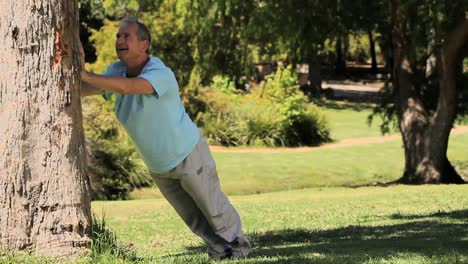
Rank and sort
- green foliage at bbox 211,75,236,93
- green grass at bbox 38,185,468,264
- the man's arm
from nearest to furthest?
the man's arm, green grass at bbox 38,185,468,264, green foliage at bbox 211,75,236,93

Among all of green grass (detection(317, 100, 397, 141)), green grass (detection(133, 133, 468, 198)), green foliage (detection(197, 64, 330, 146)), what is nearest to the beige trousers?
green grass (detection(133, 133, 468, 198))

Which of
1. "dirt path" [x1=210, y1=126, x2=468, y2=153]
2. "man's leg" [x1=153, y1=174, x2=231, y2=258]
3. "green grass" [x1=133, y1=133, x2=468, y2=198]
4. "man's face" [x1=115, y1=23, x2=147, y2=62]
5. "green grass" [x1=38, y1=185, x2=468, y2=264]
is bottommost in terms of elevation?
"dirt path" [x1=210, y1=126, x2=468, y2=153]

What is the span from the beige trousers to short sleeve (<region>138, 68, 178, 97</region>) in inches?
20.1

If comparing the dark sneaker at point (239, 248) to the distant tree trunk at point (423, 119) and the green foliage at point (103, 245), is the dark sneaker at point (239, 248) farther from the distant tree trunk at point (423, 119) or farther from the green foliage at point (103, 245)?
the distant tree trunk at point (423, 119)

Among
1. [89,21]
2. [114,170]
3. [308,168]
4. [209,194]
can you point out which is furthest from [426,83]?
[89,21]

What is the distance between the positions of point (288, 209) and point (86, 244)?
8.60m

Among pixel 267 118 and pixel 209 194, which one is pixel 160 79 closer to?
pixel 209 194

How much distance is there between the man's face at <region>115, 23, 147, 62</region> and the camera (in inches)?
237

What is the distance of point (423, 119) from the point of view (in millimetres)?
19766

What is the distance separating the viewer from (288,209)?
13.7 metres

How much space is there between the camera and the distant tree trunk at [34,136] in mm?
5129

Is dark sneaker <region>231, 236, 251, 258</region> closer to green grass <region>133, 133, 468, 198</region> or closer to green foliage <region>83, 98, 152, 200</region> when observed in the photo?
green foliage <region>83, 98, 152, 200</region>

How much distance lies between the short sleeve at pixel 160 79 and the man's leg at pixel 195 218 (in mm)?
859

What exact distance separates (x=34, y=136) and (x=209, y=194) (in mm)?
1510
